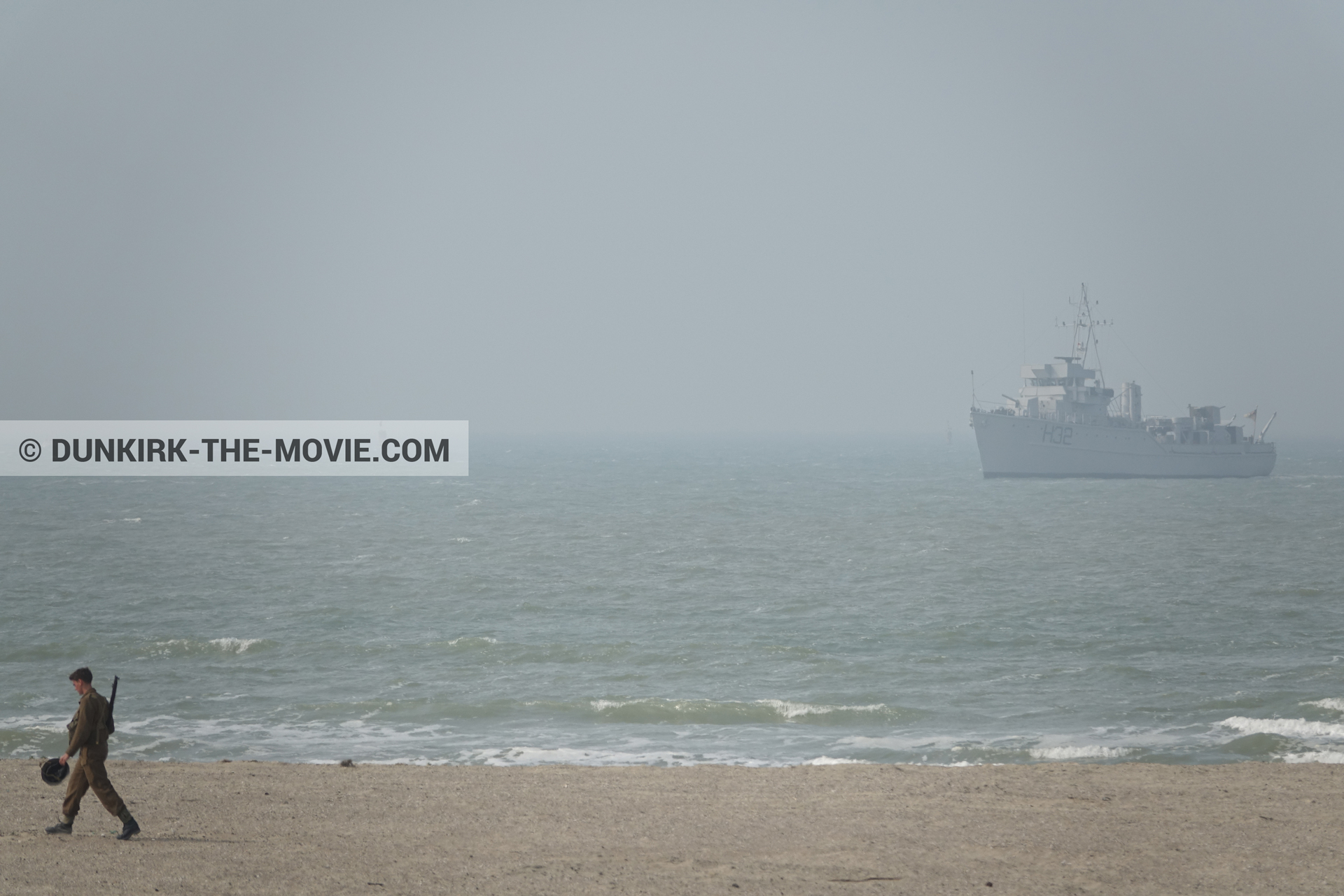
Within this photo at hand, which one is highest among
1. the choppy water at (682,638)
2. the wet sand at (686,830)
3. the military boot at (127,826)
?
the military boot at (127,826)

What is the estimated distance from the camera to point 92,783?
11070mm


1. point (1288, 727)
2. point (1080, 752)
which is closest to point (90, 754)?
point (1080, 752)

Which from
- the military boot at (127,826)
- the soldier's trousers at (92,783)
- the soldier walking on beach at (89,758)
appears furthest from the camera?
the military boot at (127,826)

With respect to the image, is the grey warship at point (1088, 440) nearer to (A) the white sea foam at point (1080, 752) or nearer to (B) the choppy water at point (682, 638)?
(B) the choppy water at point (682, 638)

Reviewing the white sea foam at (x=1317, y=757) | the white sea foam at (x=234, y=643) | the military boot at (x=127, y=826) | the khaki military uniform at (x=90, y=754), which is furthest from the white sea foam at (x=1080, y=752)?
the white sea foam at (x=234, y=643)

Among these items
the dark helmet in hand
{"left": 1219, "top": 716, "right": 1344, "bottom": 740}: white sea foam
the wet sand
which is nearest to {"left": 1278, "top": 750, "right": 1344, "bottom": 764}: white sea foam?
{"left": 1219, "top": 716, "right": 1344, "bottom": 740}: white sea foam

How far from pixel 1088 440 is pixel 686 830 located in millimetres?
110305

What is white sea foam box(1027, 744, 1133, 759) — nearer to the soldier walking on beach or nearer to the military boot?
the military boot

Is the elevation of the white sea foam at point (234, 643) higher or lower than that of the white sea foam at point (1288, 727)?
lower

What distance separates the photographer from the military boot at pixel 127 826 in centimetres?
1144

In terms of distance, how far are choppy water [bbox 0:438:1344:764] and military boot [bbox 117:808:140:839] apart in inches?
248

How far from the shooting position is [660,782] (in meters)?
15.0

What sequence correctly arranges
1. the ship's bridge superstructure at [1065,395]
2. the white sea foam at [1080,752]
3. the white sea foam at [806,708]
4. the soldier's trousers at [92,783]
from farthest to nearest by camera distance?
the ship's bridge superstructure at [1065,395]
the white sea foam at [806,708]
the white sea foam at [1080,752]
the soldier's trousers at [92,783]

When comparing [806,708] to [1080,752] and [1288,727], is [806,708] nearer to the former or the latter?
[1080,752]
